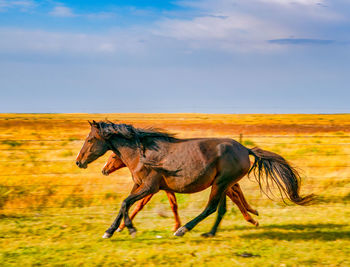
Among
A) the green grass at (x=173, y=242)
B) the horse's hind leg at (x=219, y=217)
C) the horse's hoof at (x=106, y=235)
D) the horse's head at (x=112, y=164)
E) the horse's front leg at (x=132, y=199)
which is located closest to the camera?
the green grass at (x=173, y=242)

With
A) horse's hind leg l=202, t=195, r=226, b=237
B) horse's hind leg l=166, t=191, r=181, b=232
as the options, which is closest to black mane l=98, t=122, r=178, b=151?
horse's hind leg l=166, t=191, r=181, b=232

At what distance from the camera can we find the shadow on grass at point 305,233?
6.45 meters

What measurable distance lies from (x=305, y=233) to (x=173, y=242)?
77.7 inches

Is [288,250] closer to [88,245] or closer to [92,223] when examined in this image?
[88,245]

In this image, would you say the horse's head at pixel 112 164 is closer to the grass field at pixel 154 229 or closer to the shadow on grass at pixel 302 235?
the grass field at pixel 154 229

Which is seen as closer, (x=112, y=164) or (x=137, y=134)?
(x=137, y=134)

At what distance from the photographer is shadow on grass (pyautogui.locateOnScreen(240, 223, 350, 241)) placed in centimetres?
645

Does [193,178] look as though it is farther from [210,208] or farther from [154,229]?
[154,229]

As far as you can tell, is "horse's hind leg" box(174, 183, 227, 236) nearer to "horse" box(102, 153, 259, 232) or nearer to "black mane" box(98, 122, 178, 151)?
"horse" box(102, 153, 259, 232)

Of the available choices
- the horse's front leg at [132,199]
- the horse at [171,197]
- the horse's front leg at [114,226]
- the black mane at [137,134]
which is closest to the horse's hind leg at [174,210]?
the horse at [171,197]

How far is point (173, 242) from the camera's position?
612 cm

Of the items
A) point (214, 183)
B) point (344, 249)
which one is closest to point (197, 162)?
point (214, 183)

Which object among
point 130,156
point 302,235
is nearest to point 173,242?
point 130,156

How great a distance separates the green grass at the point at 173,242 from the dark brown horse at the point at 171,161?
0.36 meters
